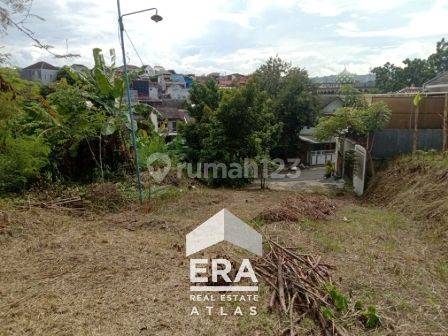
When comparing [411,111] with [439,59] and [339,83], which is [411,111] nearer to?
[339,83]

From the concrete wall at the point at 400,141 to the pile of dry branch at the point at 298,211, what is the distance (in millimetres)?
4379

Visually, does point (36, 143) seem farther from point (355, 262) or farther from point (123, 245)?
point (355, 262)

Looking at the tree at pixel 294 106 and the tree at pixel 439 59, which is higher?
the tree at pixel 439 59

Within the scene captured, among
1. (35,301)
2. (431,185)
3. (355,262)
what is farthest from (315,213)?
(35,301)

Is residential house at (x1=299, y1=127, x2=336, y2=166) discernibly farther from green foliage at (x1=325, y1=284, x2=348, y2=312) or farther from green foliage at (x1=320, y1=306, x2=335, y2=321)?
green foliage at (x1=320, y1=306, x2=335, y2=321)

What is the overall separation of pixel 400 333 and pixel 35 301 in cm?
354

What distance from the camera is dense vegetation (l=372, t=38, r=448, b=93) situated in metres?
41.2

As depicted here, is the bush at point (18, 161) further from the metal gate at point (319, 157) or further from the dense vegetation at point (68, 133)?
A: the metal gate at point (319, 157)

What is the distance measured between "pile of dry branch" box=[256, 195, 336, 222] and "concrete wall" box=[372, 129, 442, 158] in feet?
14.4

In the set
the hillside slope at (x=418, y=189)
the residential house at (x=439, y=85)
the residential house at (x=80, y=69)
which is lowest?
the hillside slope at (x=418, y=189)

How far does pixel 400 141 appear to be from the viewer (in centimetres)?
1090

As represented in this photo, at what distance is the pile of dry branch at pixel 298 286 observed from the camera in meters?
3.17

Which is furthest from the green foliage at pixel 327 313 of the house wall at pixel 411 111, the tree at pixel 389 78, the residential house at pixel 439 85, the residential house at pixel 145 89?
the tree at pixel 389 78

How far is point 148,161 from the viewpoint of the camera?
10.1 m
